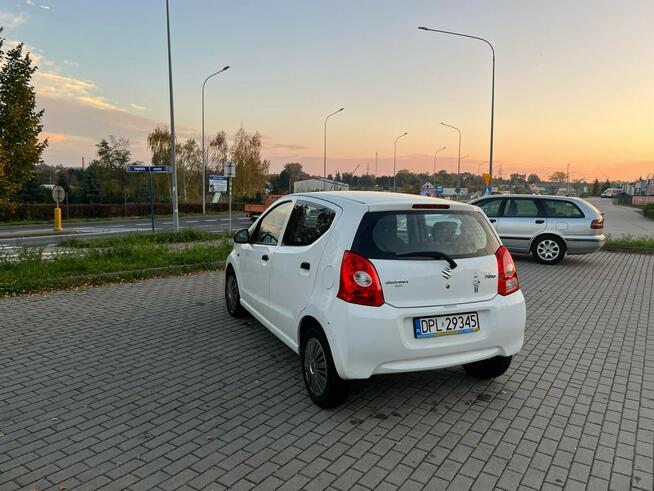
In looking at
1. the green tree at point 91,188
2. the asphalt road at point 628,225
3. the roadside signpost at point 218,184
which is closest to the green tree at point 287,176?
the green tree at point 91,188

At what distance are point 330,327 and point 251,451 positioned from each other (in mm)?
997

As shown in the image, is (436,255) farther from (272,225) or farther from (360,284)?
(272,225)

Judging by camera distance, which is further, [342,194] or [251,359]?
[251,359]

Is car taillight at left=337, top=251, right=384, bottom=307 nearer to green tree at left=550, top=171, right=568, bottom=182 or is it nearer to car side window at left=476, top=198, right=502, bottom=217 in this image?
car side window at left=476, top=198, right=502, bottom=217

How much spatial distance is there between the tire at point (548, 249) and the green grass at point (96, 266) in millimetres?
7539

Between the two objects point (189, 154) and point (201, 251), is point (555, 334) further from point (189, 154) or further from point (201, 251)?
point (189, 154)

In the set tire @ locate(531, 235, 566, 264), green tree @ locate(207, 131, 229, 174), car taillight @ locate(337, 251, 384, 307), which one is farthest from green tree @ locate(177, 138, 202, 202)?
car taillight @ locate(337, 251, 384, 307)

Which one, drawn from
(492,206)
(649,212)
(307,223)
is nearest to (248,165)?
(649,212)

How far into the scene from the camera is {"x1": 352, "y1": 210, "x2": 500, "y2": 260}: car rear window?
139 inches

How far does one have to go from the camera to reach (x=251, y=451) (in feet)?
10.3

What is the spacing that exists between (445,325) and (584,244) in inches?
361

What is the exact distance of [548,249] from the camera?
11391 mm

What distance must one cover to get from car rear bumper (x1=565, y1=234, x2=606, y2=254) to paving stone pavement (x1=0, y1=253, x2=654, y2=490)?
552cm

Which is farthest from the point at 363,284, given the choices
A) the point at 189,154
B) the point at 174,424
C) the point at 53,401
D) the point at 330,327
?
the point at 189,154
